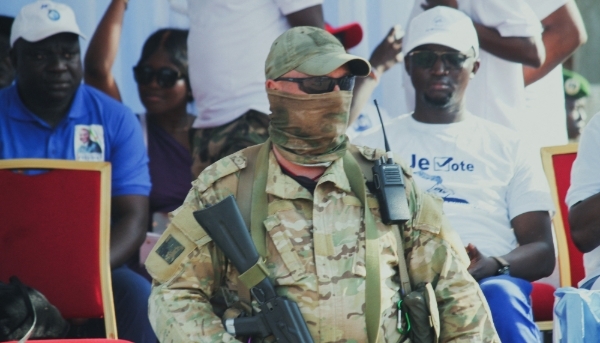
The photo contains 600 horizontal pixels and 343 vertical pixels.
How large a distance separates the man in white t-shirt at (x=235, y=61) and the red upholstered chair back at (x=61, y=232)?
0.86 metres

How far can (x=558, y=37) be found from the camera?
5305 millimetres

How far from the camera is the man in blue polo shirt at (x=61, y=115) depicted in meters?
4.72

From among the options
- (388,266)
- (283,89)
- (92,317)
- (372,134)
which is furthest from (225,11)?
(388,266)

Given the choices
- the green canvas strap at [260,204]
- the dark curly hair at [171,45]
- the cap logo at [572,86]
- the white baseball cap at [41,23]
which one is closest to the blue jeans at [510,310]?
the green canvas strap at [260,204]

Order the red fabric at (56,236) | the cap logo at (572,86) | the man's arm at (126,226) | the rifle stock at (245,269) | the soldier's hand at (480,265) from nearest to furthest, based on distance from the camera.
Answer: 1. the rifle stock at (245,269)
2. the soldier's hand at (480,265)
3. the red fabric at (56,236)
4. the man's arm at (126,226)
5. the cap logo at (572,86)

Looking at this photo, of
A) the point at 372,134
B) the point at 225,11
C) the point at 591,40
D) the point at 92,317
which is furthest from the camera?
the point at 591,40

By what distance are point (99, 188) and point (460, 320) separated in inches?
71.1

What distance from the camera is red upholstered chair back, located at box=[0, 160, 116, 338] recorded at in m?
4.16

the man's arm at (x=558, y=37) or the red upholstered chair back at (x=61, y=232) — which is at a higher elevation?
the man's arm at (x=558, y=37)

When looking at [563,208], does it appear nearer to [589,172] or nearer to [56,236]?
[589,172]

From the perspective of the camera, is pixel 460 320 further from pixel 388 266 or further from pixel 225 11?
pixel 225 11

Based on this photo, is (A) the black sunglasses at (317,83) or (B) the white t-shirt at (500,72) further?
(B) the white t-shirt at (500,72)

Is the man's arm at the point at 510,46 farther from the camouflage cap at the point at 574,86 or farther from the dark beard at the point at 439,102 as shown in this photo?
the camouflage cap at the point at 574,86

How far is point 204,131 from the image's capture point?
5.11 meters
